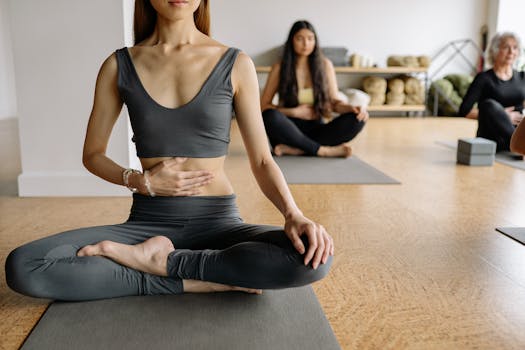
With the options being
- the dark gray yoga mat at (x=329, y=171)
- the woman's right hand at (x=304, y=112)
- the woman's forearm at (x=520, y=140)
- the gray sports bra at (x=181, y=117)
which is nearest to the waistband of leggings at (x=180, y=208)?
the gray sports bra at (x=181, y=117)

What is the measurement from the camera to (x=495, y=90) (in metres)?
4.09

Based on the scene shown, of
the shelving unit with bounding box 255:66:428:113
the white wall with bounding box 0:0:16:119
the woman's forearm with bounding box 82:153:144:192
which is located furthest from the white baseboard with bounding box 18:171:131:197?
the white wall with bounding box 0:0:16:119

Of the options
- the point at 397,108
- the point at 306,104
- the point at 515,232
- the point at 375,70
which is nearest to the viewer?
the point at 515,232

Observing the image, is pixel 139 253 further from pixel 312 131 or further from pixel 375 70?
pixel 375 70

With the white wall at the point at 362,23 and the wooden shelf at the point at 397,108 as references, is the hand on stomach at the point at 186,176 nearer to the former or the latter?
the wooden shelf at the point at 397,108

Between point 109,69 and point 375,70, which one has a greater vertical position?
point 109,69

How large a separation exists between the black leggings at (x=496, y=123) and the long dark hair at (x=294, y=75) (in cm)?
116

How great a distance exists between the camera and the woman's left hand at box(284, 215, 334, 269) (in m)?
1.27

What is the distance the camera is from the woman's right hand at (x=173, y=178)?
1.45 metres

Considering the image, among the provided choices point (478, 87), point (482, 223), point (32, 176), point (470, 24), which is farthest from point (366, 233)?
point (470, 24)

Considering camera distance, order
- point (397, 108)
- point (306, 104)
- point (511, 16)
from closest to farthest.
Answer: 1. point (306, 104)
2. point (397, 108)
3. point (511, 16)

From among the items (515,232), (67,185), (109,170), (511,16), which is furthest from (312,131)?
(511,16)

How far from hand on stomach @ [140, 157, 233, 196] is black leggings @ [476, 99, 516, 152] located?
3.04 metres

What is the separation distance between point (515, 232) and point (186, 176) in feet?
4.53
